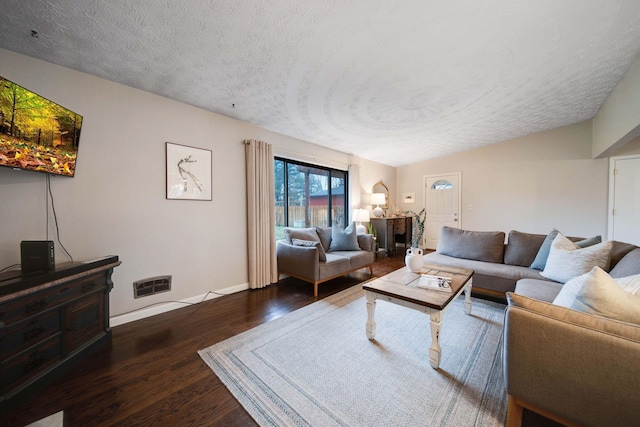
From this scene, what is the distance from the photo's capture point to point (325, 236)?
400cm

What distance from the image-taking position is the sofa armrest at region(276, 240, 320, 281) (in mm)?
3025

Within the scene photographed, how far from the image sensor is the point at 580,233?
4.38 metres

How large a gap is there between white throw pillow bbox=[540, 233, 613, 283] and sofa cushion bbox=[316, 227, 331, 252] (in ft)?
8.94

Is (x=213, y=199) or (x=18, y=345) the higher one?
(x=213, y=199)

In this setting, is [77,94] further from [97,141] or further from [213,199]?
[213,199]

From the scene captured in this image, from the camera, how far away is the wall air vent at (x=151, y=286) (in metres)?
2.35

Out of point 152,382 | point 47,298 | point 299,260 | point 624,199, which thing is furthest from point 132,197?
point 624,199

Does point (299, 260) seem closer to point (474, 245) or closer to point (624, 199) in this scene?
point (474, 245)

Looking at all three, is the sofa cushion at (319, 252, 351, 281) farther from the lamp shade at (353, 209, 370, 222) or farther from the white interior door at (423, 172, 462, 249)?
the white interior door at (423, 172, 462, 249)

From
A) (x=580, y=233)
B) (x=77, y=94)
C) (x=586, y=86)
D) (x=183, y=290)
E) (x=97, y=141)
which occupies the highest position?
(x=586, y=86)

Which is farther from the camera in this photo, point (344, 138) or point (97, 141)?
point (344, 138)

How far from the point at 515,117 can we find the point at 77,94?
5.62 metres

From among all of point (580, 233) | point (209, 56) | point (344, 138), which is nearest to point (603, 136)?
point (580, 233)

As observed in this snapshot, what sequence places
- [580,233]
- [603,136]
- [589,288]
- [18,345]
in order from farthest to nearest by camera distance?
1. [580,233]
2. [603,136]
3. [18,345]
4. [589,288]
